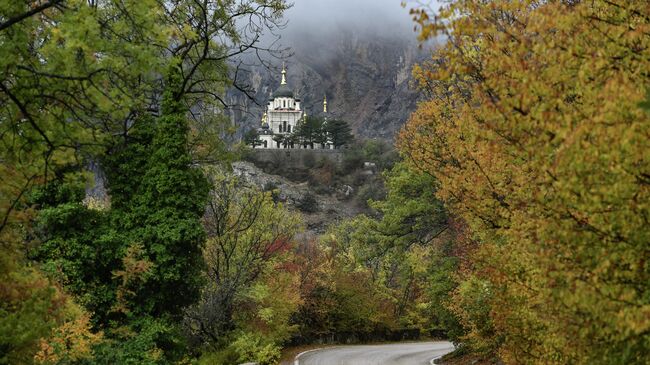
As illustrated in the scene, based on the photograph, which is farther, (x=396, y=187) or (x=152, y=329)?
(x=396, y=187)

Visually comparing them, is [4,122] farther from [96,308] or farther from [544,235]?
[96,308]

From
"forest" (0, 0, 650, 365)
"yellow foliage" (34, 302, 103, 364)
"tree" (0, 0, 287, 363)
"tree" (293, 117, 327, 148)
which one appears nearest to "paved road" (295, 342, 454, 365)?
"forest" (0, 0, 650, 365)

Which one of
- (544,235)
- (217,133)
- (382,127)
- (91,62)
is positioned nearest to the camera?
(544,235)

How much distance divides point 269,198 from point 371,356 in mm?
8345

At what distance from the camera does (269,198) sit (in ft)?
78.4

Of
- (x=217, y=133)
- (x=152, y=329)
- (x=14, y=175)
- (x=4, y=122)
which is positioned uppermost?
(x=217, y=133)

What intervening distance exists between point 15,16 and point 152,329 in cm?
1051

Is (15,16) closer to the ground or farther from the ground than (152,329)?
farther from the ground

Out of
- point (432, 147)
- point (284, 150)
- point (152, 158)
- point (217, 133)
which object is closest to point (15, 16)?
point (152, 158)

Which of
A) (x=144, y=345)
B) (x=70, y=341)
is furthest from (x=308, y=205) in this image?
(x=70, y=341)

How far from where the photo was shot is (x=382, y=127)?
194m

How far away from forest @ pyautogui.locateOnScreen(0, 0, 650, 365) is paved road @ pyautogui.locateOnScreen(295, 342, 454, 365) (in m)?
2.00

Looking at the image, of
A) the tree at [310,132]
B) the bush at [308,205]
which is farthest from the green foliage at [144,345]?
the tree at [310,132]

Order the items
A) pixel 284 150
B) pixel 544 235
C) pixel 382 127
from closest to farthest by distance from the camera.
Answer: pixel 544 235
pixel 284 150
pixel 382 127
